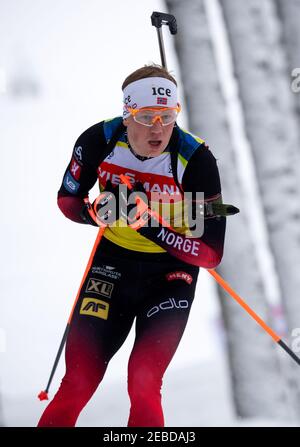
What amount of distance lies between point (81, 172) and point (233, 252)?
3.69 metres

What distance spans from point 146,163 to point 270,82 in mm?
4016

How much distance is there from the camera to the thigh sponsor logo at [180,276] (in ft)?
15.2

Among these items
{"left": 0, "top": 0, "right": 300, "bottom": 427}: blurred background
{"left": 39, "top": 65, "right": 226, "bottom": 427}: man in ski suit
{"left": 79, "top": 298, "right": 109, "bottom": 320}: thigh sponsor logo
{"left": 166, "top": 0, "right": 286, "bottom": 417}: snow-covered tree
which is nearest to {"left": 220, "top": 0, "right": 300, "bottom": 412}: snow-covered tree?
{"left": 0, "top": 0, "right": 300, "bottom": 427}: blurred background

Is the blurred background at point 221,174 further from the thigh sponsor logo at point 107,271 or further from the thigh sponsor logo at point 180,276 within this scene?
the thigh sponsor logo at point 107,271

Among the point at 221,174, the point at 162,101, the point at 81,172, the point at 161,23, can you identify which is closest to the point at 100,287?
the point at 81,172

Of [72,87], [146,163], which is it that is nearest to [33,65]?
[72,87]

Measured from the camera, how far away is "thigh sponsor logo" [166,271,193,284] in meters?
4.63

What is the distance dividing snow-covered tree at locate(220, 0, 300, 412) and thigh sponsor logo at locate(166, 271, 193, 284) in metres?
3.72

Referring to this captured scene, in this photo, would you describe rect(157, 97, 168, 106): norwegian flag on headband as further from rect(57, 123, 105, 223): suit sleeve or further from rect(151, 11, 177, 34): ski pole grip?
rect(151, 11, 177, 34): ski pole grip

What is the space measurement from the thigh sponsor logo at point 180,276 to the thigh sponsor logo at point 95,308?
0.41 meters

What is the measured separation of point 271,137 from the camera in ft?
27.1

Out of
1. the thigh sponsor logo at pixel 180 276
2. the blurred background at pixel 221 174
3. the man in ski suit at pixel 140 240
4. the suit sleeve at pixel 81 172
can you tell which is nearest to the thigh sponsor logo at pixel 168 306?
the man in ski suit at pixel 140 240
